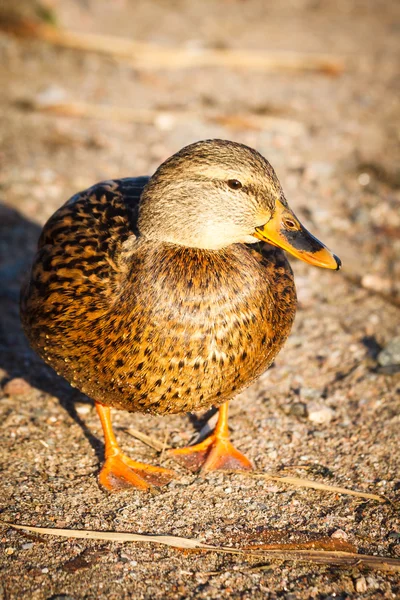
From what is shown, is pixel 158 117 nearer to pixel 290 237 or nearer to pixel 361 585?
pixel 290 237

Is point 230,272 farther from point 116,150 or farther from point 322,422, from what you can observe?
point 116,150

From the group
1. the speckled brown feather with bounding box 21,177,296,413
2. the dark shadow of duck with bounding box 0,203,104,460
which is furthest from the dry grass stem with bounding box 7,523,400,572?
the dark shadow of duck with bounding box 0,203,104,460

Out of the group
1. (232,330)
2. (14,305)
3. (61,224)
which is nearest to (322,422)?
(232,330)

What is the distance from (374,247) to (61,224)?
2.92 metres

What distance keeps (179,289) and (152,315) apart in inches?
6.3

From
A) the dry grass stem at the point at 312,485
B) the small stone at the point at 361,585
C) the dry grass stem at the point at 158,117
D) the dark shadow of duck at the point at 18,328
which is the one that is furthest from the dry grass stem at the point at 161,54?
the small stone at the point at 361,585

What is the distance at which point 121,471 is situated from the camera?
140 inches

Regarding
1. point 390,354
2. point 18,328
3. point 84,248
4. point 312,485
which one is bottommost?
point 18,328

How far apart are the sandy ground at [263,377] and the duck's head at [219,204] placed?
1199 millimetres

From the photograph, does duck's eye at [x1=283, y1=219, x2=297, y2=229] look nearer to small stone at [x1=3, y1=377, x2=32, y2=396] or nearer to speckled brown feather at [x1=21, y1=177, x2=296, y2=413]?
speckled brown feather at [x1=21, y1=177, x2=296, y2=413]

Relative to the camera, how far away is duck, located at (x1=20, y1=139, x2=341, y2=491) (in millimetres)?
3088

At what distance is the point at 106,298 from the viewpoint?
3199 millimetres

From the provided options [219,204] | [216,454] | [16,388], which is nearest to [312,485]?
[216,454]

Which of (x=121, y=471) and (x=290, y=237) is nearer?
(x=290, y=237)
